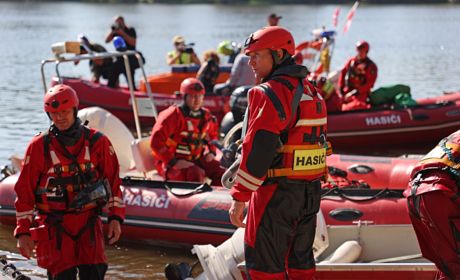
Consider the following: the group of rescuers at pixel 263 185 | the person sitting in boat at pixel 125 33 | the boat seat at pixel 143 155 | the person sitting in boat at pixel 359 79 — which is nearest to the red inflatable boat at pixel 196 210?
the boat seat at pixel 143 155

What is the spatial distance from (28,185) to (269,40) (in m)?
1.41

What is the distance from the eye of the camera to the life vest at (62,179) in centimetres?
438

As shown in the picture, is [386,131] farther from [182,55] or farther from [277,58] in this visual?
[277,58]

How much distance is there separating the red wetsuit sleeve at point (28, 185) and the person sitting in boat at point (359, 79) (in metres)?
7.71

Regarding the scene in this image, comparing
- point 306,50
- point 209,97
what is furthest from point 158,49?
point 209,97

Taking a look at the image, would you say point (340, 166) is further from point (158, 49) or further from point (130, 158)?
point (158, 49)

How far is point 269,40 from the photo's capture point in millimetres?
4016

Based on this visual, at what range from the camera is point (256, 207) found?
4059mm

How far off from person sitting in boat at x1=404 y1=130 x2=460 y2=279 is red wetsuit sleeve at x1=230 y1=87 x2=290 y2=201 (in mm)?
678

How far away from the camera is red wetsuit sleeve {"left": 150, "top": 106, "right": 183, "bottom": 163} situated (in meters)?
7.21

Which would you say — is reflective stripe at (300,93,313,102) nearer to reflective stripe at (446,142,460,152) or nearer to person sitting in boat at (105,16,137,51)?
reflective stripe at (446,142,460,152)

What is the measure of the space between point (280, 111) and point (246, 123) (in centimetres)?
22

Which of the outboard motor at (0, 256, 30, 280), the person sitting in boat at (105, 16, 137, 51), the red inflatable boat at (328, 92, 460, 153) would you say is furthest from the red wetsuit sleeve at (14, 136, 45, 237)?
the person sitting in boat at (105, 16, 137, 51)

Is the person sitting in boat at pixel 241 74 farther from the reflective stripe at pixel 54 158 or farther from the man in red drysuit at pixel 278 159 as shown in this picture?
the man in red drysuit at pixel 278 159
